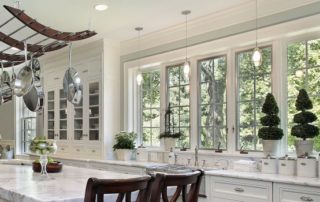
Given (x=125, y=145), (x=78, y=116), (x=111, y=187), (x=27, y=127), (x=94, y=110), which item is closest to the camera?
(x=111, y=187)

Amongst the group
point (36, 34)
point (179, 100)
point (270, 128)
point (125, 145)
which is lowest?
point (125, 145)

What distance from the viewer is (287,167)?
3639 millimetres

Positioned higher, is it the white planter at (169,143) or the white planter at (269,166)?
the white planter at (169,143)

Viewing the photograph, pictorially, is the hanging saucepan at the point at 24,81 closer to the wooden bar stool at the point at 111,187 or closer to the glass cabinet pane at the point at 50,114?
the wooden bar stool at the point at 111,187

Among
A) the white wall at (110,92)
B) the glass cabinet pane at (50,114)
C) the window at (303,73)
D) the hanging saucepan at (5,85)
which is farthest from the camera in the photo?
the glass cabinet pane at (50,114)

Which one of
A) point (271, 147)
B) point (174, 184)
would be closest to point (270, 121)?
point (271, 147)

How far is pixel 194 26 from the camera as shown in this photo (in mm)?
4867

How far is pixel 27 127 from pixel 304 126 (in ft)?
21.8

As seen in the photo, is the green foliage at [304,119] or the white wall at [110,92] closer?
the green foliage at [304,119]

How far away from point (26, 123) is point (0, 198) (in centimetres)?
630

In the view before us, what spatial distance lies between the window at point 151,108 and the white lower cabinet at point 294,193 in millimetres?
2494

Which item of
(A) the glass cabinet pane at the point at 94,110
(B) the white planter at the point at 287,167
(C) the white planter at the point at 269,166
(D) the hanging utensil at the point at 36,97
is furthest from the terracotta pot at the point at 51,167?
(A) the glass cabinet pane at the point at 94,110

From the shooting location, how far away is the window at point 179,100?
5.09 metres

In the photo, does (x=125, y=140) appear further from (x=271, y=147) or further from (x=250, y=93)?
(x=271, y=147)
